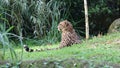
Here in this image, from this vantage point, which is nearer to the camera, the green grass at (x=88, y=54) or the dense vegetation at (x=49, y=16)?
the green grass at (x=88, y=54)

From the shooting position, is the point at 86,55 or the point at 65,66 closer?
the point at 65,66

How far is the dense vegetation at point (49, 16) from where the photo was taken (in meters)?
12.6

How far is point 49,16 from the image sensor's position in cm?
1328

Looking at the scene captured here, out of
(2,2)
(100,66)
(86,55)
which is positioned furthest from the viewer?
(2,2)

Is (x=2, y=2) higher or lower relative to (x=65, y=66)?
higher

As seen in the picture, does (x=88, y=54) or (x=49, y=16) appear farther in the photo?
(x=49, y=16)

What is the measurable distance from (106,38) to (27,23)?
3.76 metres

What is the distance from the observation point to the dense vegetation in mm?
12648

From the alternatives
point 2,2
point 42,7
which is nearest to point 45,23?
point 42,7

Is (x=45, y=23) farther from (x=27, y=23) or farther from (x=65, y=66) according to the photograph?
(x=65, y=66)

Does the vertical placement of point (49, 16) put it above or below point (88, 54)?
above

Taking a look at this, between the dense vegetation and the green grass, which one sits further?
the dense vegetation

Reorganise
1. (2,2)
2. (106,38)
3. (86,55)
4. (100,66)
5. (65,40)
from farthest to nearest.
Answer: (2,2), (106,38), (65,40), (86,55), (100,66)

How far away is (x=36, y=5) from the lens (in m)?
13.2
